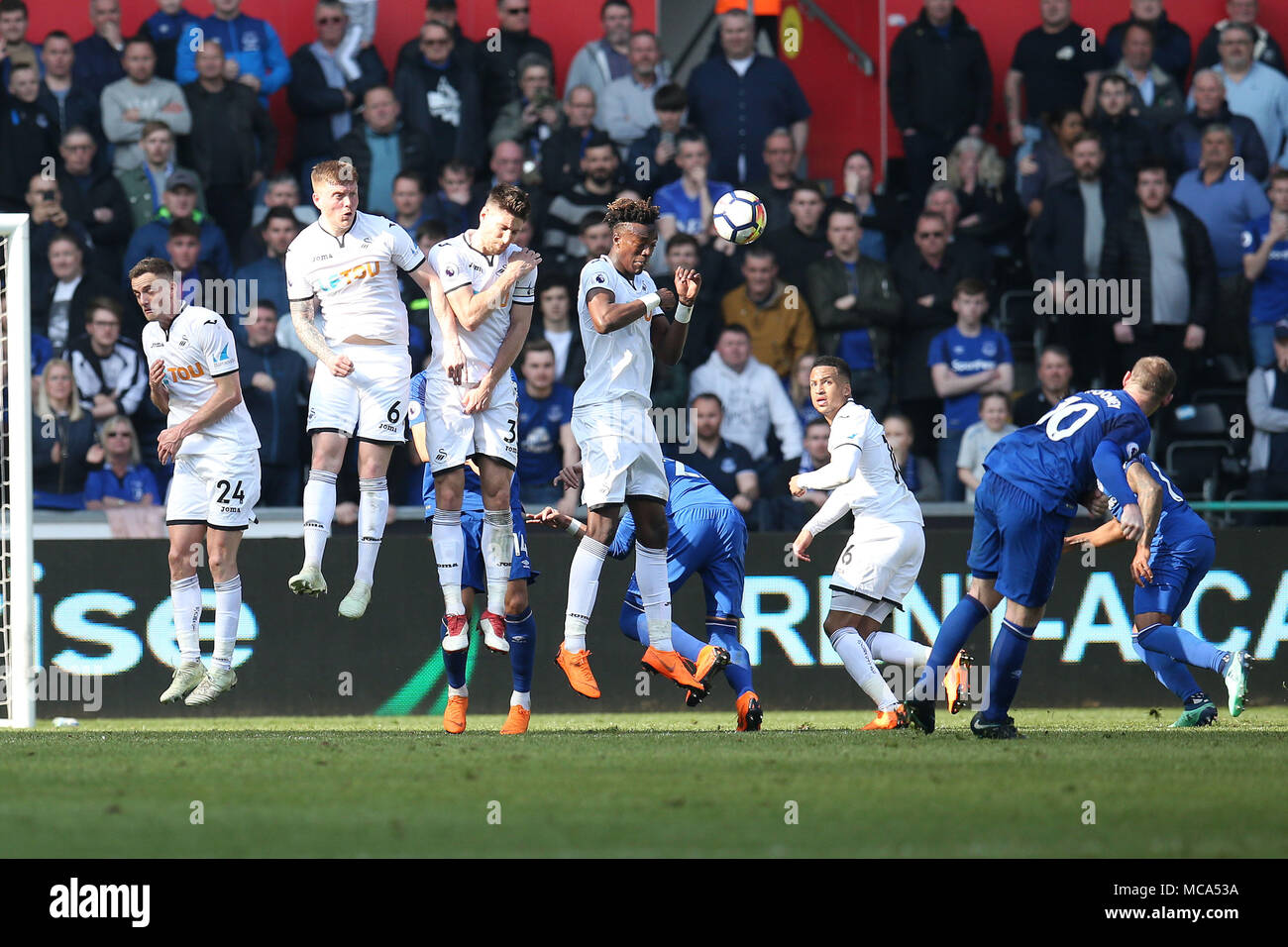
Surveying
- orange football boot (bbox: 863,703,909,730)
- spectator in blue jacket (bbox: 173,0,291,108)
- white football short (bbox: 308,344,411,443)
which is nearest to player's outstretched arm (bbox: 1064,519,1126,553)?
orange football boot (bbox: 863,703,909,730)

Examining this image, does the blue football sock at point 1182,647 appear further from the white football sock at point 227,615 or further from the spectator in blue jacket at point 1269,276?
the spectator in blue jacket at point 1269,276

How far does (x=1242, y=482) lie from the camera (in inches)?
580

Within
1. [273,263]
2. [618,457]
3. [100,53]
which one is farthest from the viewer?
[100,53]

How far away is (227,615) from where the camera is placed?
1098cm

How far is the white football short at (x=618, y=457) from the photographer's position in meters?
10.1

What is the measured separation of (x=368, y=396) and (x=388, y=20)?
8.13 m

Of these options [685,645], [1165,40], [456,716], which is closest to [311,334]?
[456,716]

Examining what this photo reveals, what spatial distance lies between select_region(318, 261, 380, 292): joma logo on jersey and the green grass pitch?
2599 mm

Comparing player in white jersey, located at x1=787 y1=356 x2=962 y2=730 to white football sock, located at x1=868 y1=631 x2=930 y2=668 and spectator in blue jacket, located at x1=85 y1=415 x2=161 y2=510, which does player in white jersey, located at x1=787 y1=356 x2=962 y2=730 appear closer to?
white football sock, located at x1=868 y1=631 x2=930 y2=668

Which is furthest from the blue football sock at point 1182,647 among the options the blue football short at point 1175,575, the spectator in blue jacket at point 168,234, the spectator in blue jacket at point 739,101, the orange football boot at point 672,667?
the spectator in blue jacket at point 168,234

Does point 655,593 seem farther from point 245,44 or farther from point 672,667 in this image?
point 245,44

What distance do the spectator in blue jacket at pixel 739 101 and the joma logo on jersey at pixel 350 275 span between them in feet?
19.9

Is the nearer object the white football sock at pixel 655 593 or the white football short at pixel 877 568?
the white football sock at pixel 655 593

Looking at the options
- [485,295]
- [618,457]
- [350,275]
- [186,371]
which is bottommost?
[618,457]
